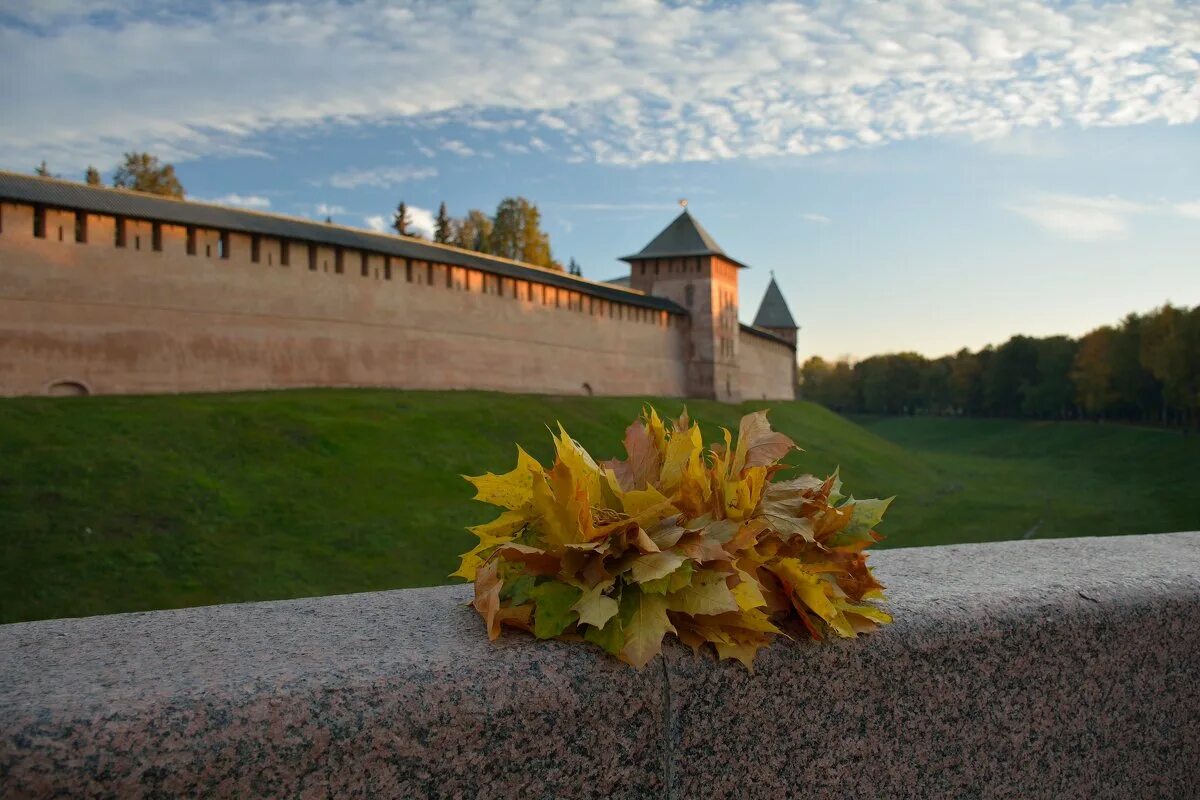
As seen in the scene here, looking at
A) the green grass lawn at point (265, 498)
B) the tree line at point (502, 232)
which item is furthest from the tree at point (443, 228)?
the green grass lawn at point (265, 498)

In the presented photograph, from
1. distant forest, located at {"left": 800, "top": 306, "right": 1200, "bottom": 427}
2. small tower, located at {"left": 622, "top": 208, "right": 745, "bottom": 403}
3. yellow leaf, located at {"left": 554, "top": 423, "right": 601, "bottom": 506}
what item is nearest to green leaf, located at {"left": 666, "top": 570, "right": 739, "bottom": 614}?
yellow leaf, located at {"left": 554, "top": 423, "right": 601, "bottom": 506}

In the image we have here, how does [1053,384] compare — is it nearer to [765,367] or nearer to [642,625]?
[765,367]

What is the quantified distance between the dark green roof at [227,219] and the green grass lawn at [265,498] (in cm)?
445

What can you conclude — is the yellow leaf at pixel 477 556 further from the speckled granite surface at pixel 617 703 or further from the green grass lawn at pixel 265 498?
the green grass lawn at pixel 265 498

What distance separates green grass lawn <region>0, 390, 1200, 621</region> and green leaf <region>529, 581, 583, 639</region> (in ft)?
37.9

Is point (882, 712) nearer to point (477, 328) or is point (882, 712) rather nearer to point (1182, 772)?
point (1182, 772)

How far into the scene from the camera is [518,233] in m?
53.4

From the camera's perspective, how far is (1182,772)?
231 centimetres

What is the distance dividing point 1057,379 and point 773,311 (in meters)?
20.3

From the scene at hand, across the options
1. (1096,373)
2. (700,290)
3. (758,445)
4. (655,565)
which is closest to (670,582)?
(655,565)

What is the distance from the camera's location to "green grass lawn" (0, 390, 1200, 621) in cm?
1316

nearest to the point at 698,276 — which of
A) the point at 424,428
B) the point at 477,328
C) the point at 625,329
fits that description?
the point at 625,329

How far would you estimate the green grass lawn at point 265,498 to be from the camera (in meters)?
13.2

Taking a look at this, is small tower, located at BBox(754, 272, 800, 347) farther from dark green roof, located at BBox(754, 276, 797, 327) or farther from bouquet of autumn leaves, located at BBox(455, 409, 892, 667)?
bouquet of autumn leaves, located at BBox(455, 409, 892, 667)
